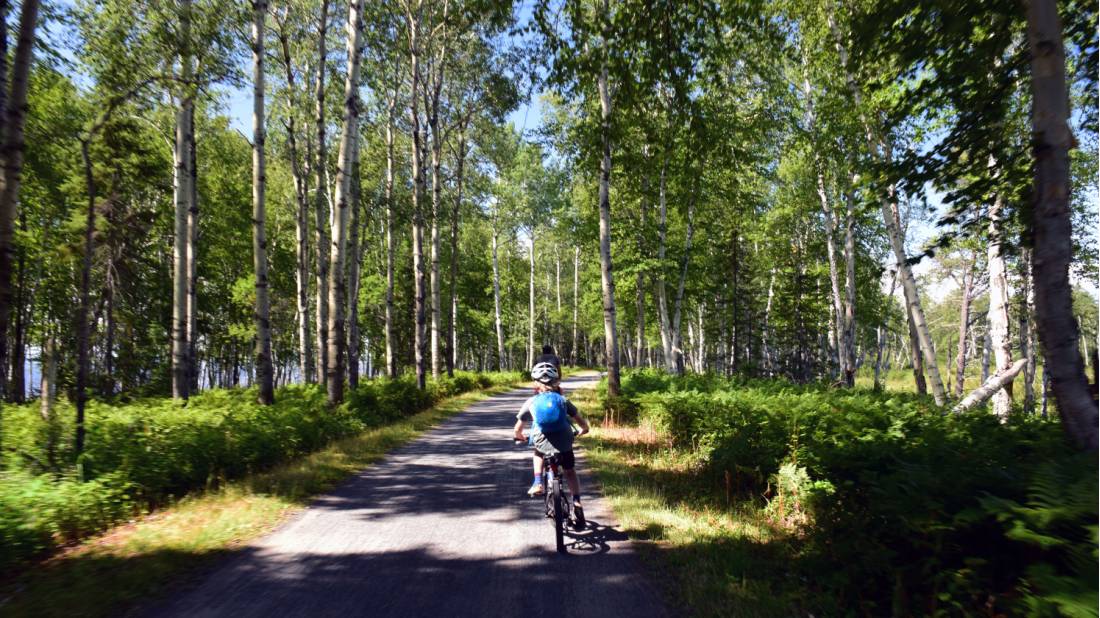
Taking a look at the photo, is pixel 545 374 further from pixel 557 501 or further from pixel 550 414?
pixel 557 501

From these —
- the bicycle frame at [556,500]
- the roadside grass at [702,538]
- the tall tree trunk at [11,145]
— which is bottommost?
the roadside grass at [702,538]

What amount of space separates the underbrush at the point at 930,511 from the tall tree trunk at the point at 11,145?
7602 mm

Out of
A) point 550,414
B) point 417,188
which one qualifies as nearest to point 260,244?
point 417,188

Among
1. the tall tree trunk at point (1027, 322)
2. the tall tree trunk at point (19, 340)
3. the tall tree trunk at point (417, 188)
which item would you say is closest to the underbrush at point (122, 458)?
the tall tree trunk at point (417, 188)

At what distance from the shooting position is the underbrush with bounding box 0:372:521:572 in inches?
191

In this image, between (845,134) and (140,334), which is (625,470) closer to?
(845,134)

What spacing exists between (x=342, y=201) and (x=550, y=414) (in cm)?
866

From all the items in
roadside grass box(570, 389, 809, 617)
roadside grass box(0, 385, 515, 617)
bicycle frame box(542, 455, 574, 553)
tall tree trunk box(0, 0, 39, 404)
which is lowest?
roadside grass box(570, 389, 809, 617)

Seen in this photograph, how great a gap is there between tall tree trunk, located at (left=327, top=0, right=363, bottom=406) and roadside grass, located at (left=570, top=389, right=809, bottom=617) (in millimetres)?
6658

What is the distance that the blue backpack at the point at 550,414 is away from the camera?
5.47 m

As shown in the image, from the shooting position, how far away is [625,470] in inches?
317

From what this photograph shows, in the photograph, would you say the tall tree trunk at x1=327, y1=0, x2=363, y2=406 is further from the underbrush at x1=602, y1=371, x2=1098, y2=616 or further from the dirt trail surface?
the underbrush at x1=602, y1=371, x2=1098, y2=616

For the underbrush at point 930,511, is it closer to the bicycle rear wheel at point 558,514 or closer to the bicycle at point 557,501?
the bicycle at point 557,501

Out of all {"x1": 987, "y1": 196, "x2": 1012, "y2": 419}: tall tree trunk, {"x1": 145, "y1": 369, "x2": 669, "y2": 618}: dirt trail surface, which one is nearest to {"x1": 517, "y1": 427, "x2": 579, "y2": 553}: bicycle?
{"x1": 145, "y1": 369, "x2": 669, "y2": 618}: dirt trail surface
